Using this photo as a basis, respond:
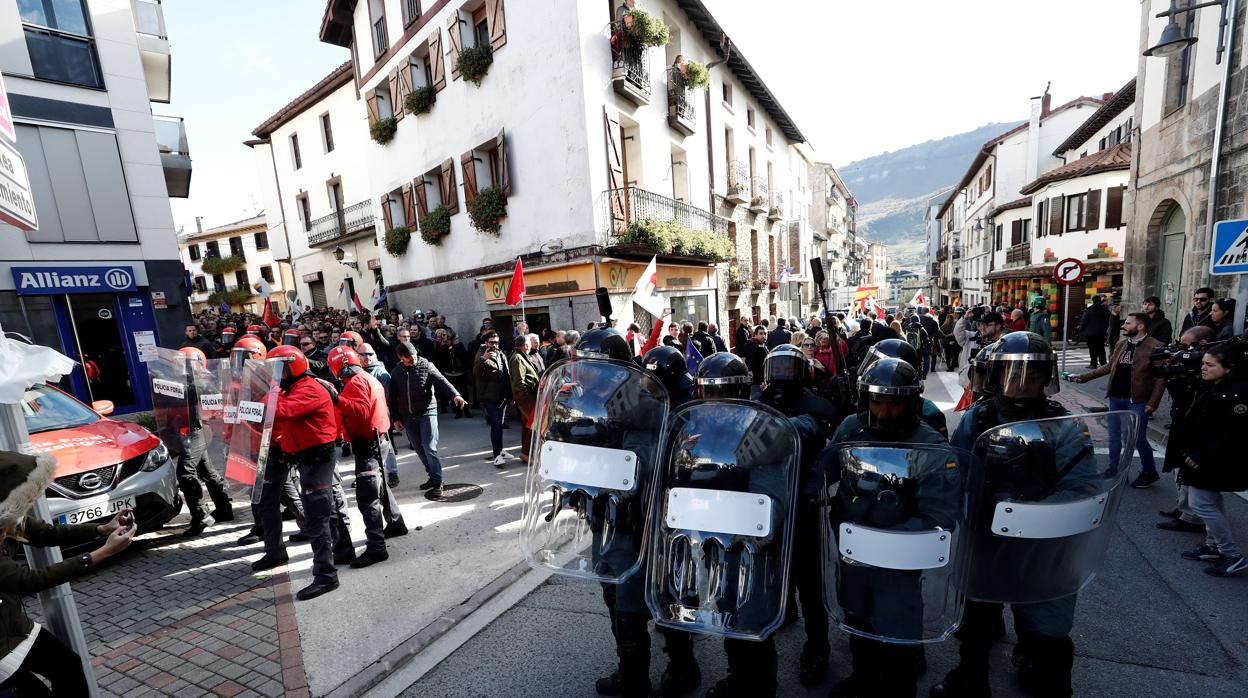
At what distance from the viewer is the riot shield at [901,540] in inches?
75.0

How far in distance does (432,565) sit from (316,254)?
21953mm

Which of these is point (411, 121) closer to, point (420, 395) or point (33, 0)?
point (33, 0)

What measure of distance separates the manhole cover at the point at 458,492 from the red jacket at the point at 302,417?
6.87ft

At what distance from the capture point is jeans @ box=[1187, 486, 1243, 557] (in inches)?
139

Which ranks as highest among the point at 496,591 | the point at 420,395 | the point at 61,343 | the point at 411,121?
the point at 411,121

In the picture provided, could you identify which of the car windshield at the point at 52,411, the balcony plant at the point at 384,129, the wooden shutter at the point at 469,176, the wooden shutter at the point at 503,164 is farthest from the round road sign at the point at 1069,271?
the balcony plant at the point at 384,129

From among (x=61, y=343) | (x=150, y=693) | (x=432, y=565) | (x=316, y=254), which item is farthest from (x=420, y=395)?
(x=316, y=254)

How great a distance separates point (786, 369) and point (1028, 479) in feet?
4.27

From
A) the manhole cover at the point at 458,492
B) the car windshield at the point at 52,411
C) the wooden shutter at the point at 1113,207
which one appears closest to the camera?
the car windshield at the point at 52,411

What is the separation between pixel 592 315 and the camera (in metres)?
11.4

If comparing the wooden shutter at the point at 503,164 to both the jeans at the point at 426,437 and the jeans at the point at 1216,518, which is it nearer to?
the jeans at the point at 426,437

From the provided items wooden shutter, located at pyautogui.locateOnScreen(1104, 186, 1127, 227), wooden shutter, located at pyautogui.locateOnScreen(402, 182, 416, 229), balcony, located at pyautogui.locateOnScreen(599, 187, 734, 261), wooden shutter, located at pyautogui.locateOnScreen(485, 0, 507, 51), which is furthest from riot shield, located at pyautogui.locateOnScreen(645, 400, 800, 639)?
wooden shutter, located at pyautogui.locateOnScreen(1104, 186, 1127, 227)

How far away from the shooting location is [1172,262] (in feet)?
38.5

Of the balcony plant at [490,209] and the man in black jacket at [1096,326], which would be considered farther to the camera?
the balcony plant at [490,209]
